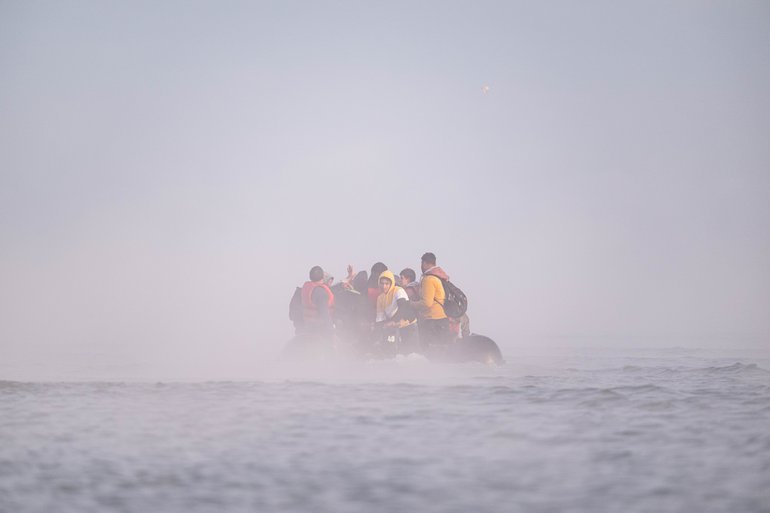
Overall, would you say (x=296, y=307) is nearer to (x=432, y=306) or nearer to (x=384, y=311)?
(x=384, y=311)

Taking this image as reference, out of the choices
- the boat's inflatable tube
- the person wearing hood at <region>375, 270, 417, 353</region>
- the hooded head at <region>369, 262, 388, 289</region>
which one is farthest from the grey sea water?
the hooded head at <region>369, 262, 388, 289</region>

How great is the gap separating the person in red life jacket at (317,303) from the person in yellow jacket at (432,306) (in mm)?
2812

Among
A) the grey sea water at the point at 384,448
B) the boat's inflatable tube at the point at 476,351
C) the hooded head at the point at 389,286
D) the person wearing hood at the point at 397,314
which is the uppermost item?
the hooded head at the point at 389,286

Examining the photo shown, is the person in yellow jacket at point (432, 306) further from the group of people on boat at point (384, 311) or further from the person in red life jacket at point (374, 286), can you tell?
the person in red life jacket at point (374, 286)

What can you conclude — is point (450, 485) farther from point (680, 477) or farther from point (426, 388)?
point (426, 388)

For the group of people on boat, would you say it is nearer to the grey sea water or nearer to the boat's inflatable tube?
the boat's inflatable tube

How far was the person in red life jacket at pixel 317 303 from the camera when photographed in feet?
62.4

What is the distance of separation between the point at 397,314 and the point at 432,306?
54.6 inches

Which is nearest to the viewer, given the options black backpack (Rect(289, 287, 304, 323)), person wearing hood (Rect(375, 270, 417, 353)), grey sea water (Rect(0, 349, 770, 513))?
grey sea water (Rect(0, 349, 770, 513))

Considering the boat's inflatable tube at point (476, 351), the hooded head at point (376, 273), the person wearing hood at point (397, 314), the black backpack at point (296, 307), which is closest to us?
the boat's inflatable tube at point (476, 351)

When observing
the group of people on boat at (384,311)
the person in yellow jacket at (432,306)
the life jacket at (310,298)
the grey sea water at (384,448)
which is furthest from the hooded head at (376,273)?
the grey sea water at (384,448)

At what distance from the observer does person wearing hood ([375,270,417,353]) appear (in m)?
18.0

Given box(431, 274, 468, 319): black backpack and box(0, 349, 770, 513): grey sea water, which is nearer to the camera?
box(0, 349, 770, 513): grey sea water

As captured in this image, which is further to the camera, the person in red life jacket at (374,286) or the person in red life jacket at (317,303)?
the person in red life jacket at (317,303)
